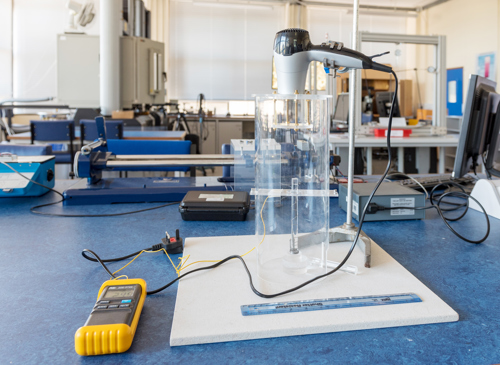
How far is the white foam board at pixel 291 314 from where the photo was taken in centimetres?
57

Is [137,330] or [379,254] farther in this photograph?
[379,254]

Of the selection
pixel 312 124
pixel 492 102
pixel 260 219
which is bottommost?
pixel 260 219

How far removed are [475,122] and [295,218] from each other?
0.76m

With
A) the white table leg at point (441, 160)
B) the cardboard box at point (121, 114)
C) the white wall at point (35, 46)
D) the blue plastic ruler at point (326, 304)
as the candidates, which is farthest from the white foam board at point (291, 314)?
the white wall at point (35, 46)

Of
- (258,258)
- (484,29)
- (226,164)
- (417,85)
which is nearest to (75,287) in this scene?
(258,258)

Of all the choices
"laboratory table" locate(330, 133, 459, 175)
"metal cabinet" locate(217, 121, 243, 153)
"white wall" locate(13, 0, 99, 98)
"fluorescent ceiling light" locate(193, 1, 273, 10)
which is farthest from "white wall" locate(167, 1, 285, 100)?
"laboratory table" locate(330, 133, 459, 175)

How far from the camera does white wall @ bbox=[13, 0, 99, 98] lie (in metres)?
6.72

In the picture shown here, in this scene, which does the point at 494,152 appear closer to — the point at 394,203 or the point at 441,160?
the point at 394,203

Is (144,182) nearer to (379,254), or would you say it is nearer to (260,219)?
(260,219)

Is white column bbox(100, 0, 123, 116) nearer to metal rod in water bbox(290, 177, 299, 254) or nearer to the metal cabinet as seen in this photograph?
the metal cabinet

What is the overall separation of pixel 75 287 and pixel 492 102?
1271 mm

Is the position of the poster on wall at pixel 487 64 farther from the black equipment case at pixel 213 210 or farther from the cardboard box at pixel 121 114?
the black equipment case at pixel 213 210

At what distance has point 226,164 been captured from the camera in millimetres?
1516

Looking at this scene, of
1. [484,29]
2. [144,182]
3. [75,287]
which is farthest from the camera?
[484,29]
